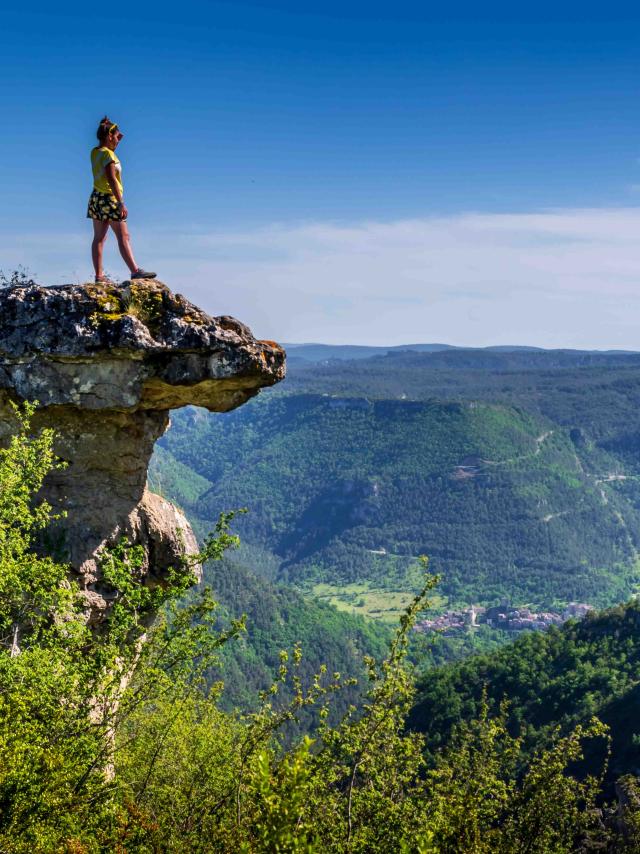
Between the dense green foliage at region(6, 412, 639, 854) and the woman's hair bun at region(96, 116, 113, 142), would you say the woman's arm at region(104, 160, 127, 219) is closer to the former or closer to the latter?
the woman's hair bun at region(96, 116, 113, 142)

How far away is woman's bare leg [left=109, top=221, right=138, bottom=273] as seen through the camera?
65.5 ft

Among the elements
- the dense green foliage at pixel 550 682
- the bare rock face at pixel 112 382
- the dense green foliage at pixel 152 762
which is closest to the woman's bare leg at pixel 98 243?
the bare rock face at pixel 112 382

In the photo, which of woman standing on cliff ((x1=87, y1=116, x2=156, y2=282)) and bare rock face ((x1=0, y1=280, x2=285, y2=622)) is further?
woman standing on cliff ((x1=87, y1=116, x2=156, y2=282))

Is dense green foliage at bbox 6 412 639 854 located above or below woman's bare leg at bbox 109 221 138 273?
below

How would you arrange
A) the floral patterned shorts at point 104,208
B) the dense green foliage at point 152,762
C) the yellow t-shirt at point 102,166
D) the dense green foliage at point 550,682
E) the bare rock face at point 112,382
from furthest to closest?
the dense green foliage at point 550,682 < the floral patterned shorts at point 104,208 < the yellow t-shirt at point 102,166 < the bare rock face at point 112,382 < the dense green foliage at point 152,762

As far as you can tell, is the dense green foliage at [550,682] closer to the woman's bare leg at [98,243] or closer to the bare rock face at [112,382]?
the bare rock face at [112,382]

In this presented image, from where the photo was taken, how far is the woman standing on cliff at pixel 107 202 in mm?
19347

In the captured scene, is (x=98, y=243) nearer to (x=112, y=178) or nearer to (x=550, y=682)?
(x=112, y=178)

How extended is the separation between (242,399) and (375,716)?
28.9ft

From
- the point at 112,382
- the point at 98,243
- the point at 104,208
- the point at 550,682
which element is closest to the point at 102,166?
the point at 104,208

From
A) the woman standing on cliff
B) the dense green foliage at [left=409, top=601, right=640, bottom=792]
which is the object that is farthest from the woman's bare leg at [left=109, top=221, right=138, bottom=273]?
the dense green foliage at [left=409, top=601, right=640, bottom=792]

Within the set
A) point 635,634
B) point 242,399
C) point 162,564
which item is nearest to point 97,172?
point 242,399

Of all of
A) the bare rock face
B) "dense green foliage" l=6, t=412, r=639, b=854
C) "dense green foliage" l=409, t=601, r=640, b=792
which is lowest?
"dense green foliage" l=409, t=601, r=640, b=792

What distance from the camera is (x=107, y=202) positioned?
778 inches
